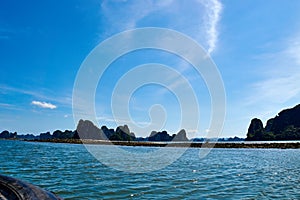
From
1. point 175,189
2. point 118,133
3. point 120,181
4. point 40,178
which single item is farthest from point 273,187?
point 118,133

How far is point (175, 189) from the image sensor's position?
1449 centimetres

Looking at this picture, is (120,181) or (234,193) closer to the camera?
(234,193)

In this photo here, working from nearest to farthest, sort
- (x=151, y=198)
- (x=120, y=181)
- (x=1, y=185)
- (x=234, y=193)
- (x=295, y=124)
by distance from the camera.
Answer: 1. (x=1, y=185)
2. (x=151, y=198)
3. (x=234, y=193)
4. (x=120, y=181)
5. (x=295, y=124)

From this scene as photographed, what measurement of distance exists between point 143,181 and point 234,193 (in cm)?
574

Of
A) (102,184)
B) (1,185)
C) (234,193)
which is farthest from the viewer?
(102,184)

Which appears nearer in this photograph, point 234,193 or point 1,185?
point 1,185

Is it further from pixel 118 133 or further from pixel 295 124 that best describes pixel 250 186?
pixel 295 124

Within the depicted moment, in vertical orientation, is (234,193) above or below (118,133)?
below

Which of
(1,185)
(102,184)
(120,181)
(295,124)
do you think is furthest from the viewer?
(295,124)

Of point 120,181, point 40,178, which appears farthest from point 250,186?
point 40,178

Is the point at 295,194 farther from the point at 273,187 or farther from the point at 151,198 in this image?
the point at 151,198

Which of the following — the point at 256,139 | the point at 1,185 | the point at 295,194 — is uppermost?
the point at 256,139

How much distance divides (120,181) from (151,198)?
4.77 metres

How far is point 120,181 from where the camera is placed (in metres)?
16.7
